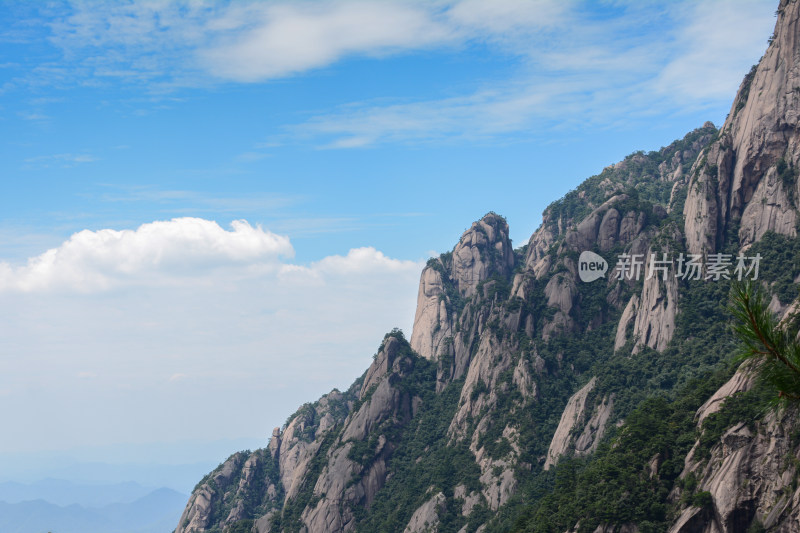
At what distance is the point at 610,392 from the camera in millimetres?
101562

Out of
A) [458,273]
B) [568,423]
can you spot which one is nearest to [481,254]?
[458,273]

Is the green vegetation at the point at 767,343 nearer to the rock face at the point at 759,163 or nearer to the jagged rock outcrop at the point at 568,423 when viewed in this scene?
the jagged rock outcrop at the point at 568,423

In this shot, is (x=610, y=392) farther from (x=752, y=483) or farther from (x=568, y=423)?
(x=752, y=483)

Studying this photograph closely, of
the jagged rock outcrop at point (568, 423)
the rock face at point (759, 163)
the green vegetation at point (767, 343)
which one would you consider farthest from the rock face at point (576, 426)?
the green vegetation at point (767, 343)

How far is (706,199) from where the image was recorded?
354 ft

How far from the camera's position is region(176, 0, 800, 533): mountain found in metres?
66.6

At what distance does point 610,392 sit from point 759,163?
1491 inches

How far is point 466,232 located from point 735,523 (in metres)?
121

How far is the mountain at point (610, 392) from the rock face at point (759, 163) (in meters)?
0.27

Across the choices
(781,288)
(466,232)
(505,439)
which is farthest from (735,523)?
(466,232)

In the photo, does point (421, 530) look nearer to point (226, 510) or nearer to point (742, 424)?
point (742, 424)

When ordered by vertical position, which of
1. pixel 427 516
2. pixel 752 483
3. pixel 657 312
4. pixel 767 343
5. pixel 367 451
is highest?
pixel 657 312

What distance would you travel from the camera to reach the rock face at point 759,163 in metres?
100

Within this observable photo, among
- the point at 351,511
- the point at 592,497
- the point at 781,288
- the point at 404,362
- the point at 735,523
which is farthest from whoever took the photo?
the point at 404,362
